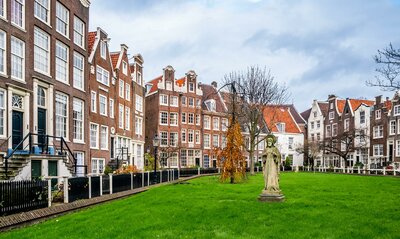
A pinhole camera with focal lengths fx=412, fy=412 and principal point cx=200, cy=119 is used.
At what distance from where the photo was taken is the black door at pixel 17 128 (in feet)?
74.2

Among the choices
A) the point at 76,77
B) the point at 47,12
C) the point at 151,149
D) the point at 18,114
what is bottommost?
the point at 151,149

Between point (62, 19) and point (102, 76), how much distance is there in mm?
9238

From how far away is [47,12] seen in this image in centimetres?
2672

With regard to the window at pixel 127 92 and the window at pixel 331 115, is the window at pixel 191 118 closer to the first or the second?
the window at pixel 127 92

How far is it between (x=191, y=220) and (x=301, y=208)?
400 cm

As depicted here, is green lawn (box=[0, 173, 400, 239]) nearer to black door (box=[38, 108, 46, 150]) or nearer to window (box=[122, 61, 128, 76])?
black door (box=[38, 108, 46, 150])

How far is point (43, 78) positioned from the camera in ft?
83.5

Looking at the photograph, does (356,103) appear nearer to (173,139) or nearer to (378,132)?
(378,132)

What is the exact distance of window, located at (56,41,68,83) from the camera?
28.0m

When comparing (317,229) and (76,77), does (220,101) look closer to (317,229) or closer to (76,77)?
(76,77)

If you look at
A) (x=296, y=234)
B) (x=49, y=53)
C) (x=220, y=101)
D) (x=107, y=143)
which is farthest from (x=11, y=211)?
(x=220, y=101)

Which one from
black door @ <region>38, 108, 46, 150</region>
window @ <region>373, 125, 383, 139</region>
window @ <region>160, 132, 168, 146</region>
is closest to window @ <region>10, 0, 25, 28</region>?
black door @ <region>38, 108, 46, 150</region>

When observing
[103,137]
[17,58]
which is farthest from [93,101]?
[17,58]

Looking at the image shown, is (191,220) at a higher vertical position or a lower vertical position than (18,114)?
lower
